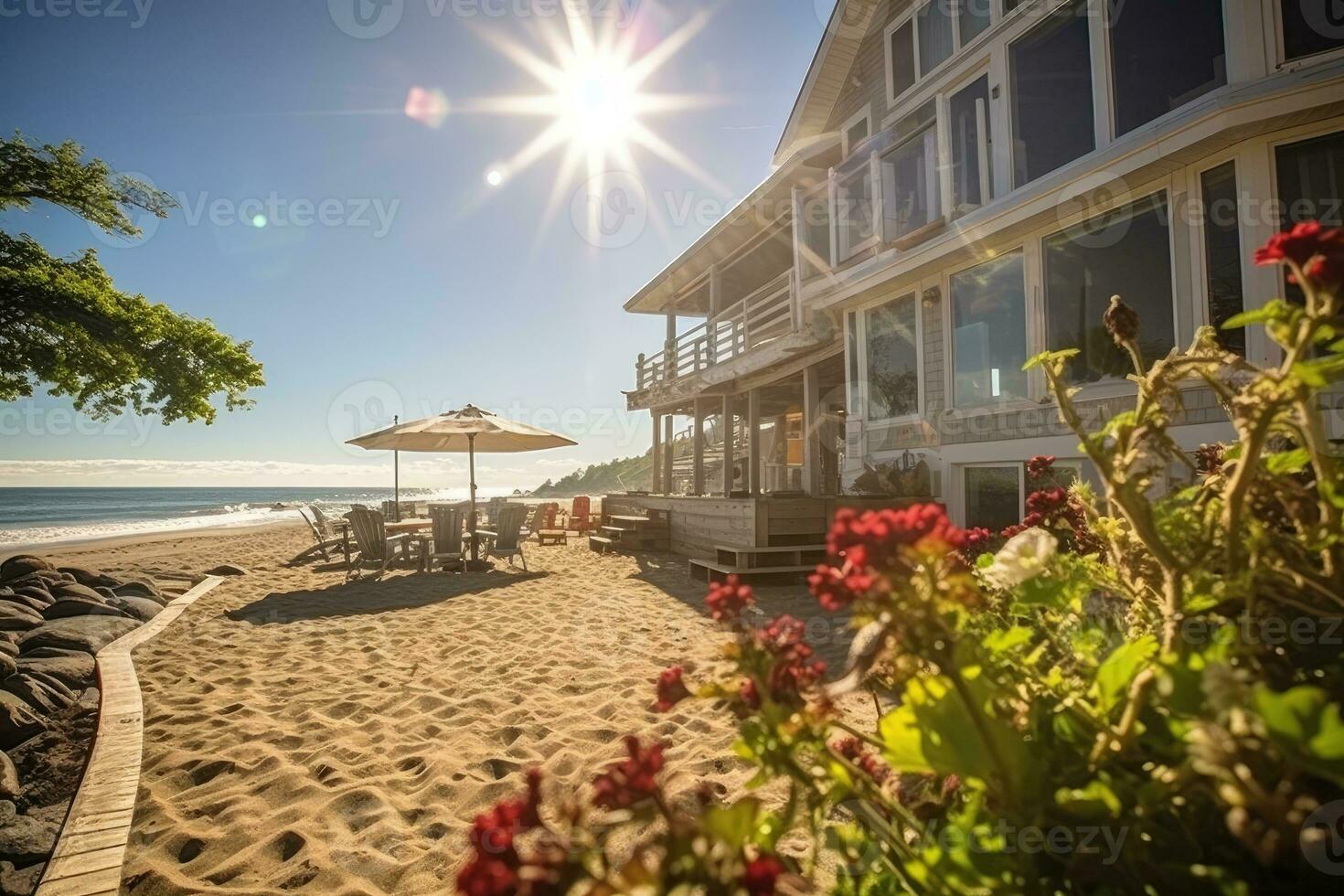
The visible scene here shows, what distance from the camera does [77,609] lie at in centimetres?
651

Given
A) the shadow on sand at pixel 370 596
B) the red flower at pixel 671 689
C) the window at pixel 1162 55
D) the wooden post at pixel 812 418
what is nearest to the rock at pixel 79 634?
the shadow on sand at pixel 370 596

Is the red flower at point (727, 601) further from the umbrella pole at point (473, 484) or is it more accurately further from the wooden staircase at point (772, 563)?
the umbrella pole at point (473, 484)

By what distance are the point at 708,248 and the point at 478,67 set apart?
722cm

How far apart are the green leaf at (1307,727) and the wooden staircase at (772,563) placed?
24.9 ft

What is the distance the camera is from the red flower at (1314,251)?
0.67 metres

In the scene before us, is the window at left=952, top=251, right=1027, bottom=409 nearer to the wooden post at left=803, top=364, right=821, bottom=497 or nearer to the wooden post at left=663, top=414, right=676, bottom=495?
the wooden post at left=803, top=364, right=821, bottom=497

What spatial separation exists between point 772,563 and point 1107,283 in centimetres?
514

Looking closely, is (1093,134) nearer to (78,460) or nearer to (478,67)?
(478,67)

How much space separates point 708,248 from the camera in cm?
1528

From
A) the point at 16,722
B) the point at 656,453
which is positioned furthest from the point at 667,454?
the point at 16,722

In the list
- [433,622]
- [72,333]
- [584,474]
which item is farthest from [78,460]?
[433,622]

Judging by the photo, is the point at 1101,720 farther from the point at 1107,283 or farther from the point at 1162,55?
the point at 1162,55

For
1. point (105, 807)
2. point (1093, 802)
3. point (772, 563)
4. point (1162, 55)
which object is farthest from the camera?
point (772, 563)

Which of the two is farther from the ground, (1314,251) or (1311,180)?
(1311,180)
